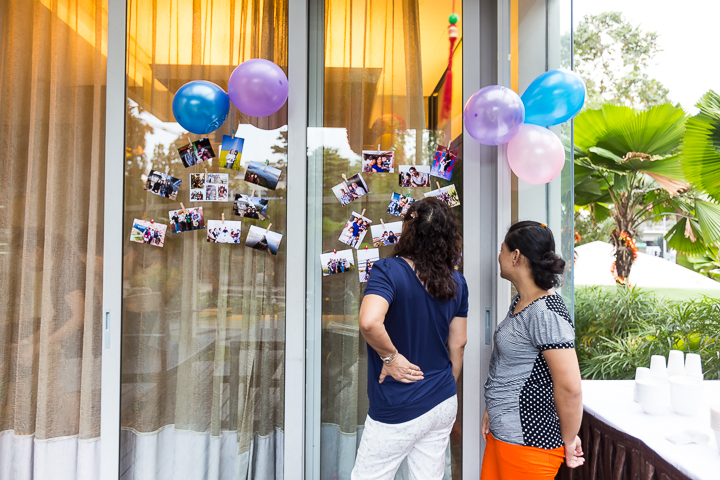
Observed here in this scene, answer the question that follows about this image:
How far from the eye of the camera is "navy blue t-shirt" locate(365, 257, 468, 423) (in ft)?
4.25

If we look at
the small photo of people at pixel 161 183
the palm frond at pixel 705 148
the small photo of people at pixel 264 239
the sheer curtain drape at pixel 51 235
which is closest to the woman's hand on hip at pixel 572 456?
the small photo of people at pixel 264 239

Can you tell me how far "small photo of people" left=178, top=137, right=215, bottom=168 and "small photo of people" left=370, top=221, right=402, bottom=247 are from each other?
0.81 meters

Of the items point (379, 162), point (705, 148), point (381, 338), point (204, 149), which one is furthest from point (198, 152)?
point (705, 148)

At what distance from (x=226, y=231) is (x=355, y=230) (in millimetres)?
580

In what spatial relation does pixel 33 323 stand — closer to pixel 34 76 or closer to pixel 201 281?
pixel 201 281

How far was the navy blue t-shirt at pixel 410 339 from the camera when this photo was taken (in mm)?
1295

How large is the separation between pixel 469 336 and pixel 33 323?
6.48 ft

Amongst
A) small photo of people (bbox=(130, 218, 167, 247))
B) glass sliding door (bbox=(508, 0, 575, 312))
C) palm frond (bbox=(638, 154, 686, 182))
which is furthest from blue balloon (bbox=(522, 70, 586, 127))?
palm frond (bbox=(638, 154, 686, 182))

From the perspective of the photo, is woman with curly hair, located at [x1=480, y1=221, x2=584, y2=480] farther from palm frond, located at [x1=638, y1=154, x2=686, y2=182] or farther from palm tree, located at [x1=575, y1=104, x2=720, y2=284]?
palm frond, located at [x1=638, y1=154, x2=686, y2=182]

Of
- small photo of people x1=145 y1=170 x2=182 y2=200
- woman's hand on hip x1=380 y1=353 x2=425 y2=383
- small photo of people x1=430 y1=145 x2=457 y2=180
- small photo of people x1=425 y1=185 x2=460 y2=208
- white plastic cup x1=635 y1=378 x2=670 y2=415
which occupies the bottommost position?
white plastic cup x1=635 y1=378 x2=670 y2=415

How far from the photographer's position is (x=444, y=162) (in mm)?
1833

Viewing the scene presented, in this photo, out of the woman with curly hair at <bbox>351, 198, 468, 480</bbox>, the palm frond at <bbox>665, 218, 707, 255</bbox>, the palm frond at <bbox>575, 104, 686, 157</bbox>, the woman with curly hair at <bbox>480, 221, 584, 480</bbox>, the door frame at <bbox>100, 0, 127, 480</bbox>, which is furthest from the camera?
the palm frond at <bbox>665, 218, 707, 255</bbox>

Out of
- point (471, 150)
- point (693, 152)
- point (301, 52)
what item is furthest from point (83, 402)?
point (693, 152)

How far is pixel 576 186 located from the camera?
11.3 feet
